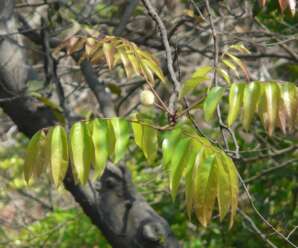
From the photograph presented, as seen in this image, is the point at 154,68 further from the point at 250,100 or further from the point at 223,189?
the point at 223,189

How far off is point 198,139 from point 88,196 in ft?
4.77

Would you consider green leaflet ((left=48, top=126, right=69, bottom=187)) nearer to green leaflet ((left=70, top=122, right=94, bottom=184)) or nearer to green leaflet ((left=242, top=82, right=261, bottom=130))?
green leaflet ((left=70, top=122, right=94, bottom=184))

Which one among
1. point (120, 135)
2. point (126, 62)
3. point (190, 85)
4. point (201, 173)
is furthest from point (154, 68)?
point (201, 173)

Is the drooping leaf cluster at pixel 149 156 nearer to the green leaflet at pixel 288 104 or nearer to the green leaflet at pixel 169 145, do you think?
the green leaflet at pixel 169 145

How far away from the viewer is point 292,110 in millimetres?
2053

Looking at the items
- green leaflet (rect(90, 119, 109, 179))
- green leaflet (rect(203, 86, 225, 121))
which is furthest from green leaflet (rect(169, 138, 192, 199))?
green leaflet (rect(90, 119, 109, 179))

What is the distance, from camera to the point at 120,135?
80.6 inches

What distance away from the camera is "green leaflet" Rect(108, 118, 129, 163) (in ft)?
6.67

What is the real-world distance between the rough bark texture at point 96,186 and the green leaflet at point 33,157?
120cm

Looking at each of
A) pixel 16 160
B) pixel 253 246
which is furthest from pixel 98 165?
pixel 16 160

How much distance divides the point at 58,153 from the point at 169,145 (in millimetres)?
339

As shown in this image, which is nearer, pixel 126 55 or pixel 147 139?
pixel 147 139

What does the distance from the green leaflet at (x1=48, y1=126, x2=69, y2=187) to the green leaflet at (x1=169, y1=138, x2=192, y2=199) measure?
0.33 m

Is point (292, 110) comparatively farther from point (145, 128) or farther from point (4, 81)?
point (4, 81)
